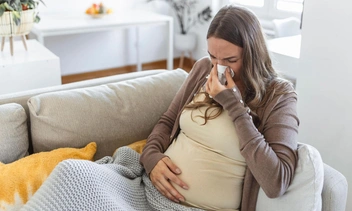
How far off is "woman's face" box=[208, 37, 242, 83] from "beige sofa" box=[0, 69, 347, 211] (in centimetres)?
43

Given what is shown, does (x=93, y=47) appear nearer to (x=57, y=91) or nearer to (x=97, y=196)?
(x=57, y=91)

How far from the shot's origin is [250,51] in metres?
1.34

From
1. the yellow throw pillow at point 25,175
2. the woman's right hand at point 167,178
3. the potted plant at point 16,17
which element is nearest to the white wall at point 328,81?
the woman's right hand at point 167,178

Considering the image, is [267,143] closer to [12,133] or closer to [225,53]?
[225,53]

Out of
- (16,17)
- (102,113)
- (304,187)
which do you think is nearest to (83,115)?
(102,113)

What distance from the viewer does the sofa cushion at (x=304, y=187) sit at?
3.88ft

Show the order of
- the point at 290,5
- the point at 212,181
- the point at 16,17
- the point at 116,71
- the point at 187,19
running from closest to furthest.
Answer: the point at 212,181
the point at 16,17
the point at 290,5
the point at 116,71
the point at 187,19

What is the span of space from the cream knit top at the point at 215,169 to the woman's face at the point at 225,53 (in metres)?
0.16

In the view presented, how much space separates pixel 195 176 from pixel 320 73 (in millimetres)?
865

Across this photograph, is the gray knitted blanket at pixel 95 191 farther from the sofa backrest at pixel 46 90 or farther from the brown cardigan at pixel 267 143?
the sofa backrest at pixel 46 90

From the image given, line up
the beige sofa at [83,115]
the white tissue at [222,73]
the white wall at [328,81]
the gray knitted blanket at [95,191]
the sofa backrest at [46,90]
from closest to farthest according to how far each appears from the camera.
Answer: the gray knitted blanket at [95,191] → the white tissue at [222,73] → the beige sofa at [83,115] → the sofa backrest at [46,90] → the white wall at [328,81]

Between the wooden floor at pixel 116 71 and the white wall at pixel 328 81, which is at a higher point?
the white wall at pixel 328 81

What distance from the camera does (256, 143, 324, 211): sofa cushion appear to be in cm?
118

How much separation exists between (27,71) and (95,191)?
1.33 meters
